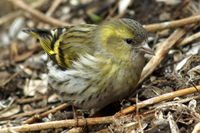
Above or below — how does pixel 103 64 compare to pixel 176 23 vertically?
below

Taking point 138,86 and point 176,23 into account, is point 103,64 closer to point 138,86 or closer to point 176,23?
point 138,86

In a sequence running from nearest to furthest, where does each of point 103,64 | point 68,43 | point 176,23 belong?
point 103,64, point 68,43, point 176,23

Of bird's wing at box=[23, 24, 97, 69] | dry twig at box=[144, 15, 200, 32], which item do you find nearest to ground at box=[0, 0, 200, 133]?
dry twig at box=[144, 15, 200, 32]

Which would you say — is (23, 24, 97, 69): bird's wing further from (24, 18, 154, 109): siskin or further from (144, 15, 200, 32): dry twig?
(144, 15, 200, 32): dry twig

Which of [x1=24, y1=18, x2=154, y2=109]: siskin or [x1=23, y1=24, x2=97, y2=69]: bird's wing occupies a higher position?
[x1=23, y1=24, x2=97, y2=69]: bird's wing

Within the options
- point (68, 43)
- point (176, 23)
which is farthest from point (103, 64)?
point (176, 23)

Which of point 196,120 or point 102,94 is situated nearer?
point 196,120

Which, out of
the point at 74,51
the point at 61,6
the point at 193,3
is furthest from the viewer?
the point at 61,6

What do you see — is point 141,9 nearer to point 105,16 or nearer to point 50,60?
point 105,16

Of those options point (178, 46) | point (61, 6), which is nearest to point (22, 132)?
point (178, 46)
